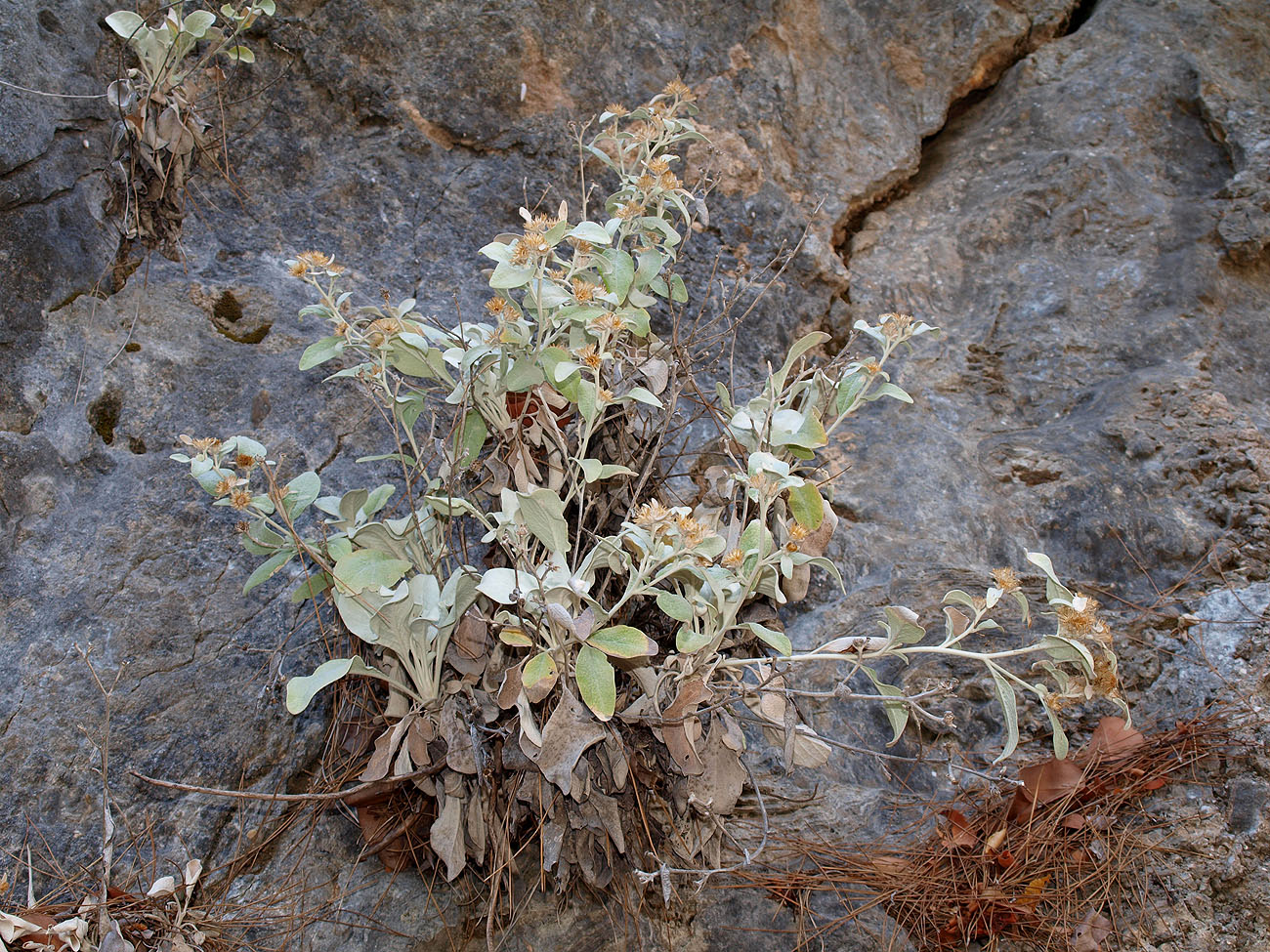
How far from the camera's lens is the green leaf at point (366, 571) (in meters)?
1.28

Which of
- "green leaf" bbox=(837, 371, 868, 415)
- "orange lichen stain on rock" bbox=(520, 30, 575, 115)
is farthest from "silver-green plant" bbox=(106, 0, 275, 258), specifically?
"green leaf" bbox=(837, 371, 868, 415)

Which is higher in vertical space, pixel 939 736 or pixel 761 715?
pixel 761 715

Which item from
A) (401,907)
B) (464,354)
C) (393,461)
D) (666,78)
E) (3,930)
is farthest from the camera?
(666,78)

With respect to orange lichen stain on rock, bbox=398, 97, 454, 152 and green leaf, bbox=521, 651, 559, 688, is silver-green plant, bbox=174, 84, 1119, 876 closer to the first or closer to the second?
green leaf, bbox=521, 651, 559, 688

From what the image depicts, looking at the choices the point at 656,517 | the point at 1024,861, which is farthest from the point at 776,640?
the point at 1024,861

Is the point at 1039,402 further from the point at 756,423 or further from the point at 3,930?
the point at 3,930

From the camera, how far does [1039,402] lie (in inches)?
90.8

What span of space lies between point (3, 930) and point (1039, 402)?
2326 millimetres

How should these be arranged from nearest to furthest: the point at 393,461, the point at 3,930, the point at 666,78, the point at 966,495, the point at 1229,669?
the point at 3,930
the point at 1229,669
the point at 393,461
the point at 966,495
the point at 666,78

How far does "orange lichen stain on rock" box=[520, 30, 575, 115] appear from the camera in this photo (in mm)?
2398

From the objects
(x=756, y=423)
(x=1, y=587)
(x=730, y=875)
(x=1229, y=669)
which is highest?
(x=756, y=423)

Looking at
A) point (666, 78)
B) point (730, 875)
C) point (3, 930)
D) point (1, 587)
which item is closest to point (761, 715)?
point (730, 875)

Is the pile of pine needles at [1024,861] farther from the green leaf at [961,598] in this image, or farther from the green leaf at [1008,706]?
the green leaf at [961,598]

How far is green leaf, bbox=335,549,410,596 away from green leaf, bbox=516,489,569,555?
21 centimetres
